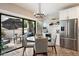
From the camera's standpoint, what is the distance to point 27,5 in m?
2.24

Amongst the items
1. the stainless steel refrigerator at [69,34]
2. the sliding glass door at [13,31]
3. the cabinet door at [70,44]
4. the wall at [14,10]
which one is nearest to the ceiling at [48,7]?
the wall at [14,10]

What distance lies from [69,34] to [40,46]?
1017 mm

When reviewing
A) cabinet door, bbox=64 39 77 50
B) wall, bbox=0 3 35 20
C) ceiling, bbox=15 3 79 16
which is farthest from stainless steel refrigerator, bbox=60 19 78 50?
wall, bbox=0 3 35 20

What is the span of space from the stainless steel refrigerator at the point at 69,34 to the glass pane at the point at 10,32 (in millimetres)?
1107

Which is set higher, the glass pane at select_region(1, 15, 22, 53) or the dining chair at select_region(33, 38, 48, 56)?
the glass pane at select_region(1, 15, 22, 53)

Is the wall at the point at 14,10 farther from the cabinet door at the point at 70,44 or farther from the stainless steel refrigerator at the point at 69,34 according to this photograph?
the cabinet door at the point at 70,44

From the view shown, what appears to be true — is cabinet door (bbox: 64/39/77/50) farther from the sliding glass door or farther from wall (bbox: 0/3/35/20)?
wall (bbox: 0/3/35/20)

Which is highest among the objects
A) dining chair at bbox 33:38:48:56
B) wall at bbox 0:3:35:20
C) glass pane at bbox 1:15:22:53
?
wall at bbox 0:3:35:20

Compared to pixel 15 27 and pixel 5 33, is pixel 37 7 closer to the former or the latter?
pixel 15 27

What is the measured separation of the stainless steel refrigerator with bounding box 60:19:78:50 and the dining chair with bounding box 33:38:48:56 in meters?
0.47

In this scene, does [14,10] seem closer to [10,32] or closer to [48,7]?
[10,32]

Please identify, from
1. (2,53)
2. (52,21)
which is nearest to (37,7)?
(52,21)

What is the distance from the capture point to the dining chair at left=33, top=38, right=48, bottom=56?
243 centimetres

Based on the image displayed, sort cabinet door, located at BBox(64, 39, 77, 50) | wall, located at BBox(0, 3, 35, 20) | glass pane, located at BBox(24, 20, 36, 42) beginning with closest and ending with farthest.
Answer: wall, located at BBox(0, 3, 35, 20)
glass pane, located at BBox(24, 20, 36, 42)
cabinet door, located at BBox(64, 39, 77, 50)
